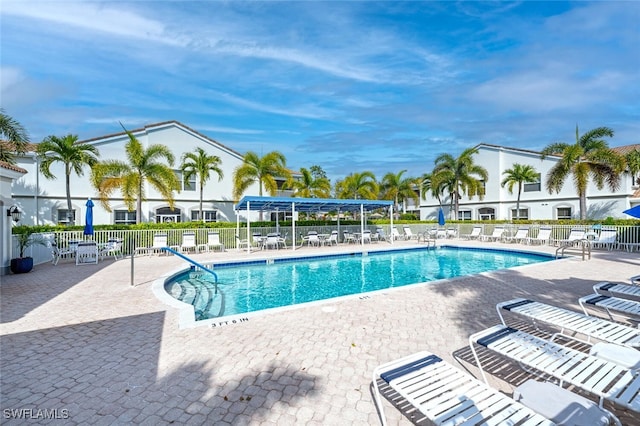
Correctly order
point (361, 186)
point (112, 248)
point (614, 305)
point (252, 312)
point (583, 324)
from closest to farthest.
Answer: point (583, 324), point (614, 305), point (252, 312), point (112, 248), point (361, 186)

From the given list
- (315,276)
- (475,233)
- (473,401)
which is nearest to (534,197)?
(475,233)

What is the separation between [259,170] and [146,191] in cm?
921

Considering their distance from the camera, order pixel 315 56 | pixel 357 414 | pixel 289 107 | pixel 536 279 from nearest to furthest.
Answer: pixel 357 414 < pixel 536 279 < pixel 315 56 < pixel 289 107

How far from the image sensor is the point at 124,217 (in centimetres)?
2341

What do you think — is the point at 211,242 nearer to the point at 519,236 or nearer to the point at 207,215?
the point at 207,215

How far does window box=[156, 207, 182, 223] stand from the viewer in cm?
2436

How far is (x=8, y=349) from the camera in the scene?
4301mm

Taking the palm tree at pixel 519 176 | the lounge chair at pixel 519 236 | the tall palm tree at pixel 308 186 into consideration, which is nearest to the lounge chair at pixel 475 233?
the lounge chair at pixel 519 236

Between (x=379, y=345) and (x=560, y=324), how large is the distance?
7.49 ft

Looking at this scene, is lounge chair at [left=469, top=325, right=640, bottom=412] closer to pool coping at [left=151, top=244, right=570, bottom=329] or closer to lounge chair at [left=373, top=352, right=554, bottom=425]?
lounge chair at [left=373, top=352, right=554, bottom=425]

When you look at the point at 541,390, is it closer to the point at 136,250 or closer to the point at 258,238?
the point at 258,238

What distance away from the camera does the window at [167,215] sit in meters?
24.4

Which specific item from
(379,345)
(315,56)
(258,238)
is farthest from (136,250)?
(379,345)

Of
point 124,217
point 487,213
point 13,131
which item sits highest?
point 13,131
